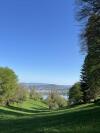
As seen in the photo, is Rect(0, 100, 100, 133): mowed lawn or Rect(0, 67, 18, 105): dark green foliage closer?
Rect(0, 100, 100, 133): mowed lawn

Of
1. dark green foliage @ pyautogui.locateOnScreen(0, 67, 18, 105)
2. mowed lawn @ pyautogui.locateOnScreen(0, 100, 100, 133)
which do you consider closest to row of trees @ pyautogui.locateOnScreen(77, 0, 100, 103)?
mowed lawn @ pyautogui.locateOnScreen(0, 100, 100, 133)

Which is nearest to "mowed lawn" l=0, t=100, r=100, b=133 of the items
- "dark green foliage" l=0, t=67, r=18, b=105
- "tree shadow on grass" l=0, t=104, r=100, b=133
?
"tree shadow on grass" l=0, t=104, r=100, b=133

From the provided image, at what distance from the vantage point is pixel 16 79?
138 metres

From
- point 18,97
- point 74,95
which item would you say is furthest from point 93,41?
point 18,97

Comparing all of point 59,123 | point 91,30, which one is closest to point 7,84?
point 91,30

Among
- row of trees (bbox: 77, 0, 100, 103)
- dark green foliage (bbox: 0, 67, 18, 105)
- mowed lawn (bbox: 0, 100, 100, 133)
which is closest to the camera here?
mowed lawn (bbox: 0, 100, 100, 133)

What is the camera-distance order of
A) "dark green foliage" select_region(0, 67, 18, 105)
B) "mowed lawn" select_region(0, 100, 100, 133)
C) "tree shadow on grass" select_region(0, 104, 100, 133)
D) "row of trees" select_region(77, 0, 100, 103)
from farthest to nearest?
"dark green foliage" select_region(0, 67, 18, 105)
"row of trees" select_region(77, 0, 100, 103)
"mowed lawn" select_region(0, 100, 100, 133)
"tree shadow on grass" select_region(0, 104, 100, 133)

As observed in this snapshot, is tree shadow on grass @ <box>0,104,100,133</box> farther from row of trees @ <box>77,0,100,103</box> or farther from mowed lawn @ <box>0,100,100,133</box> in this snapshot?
row of trees @ <box>77,0,100,103</box>

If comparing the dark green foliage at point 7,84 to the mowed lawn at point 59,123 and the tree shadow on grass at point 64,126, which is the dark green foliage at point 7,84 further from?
the tree shadow on grass at point 64,126

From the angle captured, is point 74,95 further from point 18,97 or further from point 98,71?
point 98,71

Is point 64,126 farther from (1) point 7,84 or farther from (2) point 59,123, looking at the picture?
(1) point 7,84

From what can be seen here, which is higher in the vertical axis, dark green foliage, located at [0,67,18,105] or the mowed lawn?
dark green foliage, located at [0,67,18,105]

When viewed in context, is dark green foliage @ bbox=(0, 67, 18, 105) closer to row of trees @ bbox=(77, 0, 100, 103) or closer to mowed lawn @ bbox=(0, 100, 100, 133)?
mowed lawn @ bbox=(0, 100, 100, 133)

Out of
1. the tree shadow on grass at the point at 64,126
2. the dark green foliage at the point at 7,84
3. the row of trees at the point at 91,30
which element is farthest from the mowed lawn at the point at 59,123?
the dark green foliage at the point at 7,84
